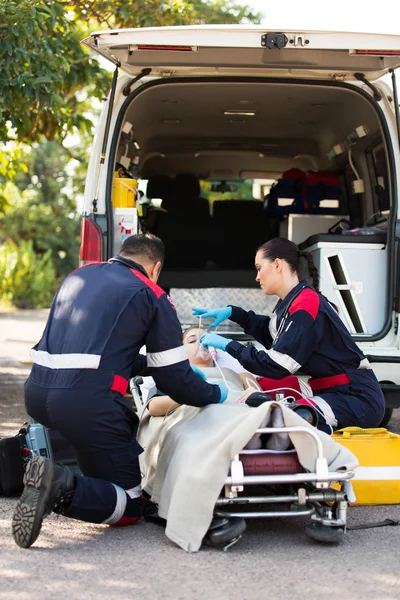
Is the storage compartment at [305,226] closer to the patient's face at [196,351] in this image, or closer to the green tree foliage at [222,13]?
the patient's face at [196,351]

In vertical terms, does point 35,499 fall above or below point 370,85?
below

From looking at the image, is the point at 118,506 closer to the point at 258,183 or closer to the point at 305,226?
the point at 305,226

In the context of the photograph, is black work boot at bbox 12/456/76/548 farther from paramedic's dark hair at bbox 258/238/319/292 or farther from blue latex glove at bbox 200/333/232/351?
paramedic's dark hair at bbox 258/238/319/292

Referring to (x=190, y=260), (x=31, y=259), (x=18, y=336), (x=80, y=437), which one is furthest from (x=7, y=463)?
(x=31, y=259)

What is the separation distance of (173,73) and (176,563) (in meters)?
3.20

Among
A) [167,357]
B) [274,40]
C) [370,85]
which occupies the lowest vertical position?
[167,357]

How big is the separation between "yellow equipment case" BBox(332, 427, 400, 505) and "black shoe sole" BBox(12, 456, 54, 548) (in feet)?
4.68

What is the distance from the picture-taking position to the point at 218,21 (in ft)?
50.6

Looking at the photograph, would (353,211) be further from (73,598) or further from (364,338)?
(73,598)

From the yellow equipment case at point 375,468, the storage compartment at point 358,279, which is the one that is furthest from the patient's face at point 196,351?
the storage compartment at point 358,279

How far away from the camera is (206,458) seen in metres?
3.76

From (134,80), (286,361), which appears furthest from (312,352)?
(134,80)

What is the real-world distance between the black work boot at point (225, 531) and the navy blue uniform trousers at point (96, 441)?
0.46m

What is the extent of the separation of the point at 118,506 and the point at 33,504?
0.48 m
